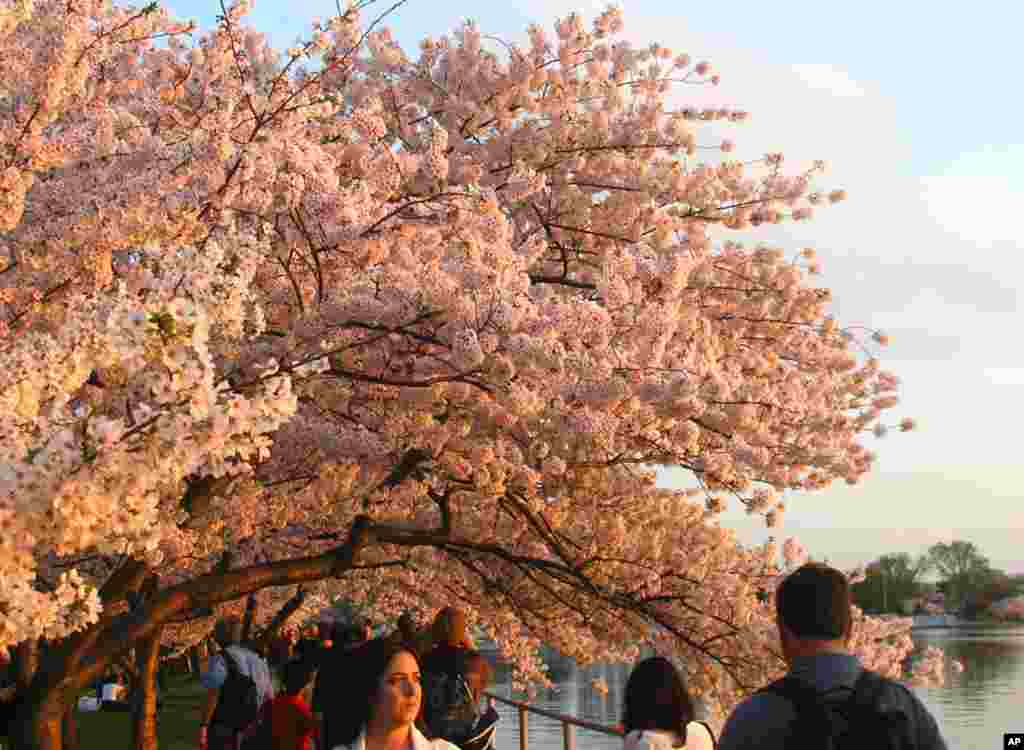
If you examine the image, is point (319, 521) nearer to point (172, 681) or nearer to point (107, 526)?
point (107, 526)

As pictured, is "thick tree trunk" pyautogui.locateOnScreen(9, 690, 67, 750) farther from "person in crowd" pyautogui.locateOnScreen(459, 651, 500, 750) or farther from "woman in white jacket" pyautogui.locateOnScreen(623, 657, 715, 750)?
"woman in white jacket" pyautogui.locateOnScreen(623, 657, 715, 750)

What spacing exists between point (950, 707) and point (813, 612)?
156 ft

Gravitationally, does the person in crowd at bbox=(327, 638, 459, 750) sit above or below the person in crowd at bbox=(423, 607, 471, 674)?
below

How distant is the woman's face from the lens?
4004 millimetres

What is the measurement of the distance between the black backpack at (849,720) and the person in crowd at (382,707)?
4.60 feet

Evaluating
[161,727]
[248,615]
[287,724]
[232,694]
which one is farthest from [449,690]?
[161,727]

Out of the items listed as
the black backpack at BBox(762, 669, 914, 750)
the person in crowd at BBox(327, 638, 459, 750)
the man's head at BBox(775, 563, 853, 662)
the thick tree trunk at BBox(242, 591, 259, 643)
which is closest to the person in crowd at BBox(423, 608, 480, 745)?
the person in crowd at BBox(327, 638, 459, 750)

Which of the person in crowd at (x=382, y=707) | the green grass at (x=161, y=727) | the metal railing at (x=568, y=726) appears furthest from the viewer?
the green grass at (x=161, y=727)

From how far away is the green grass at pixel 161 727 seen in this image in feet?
65.5

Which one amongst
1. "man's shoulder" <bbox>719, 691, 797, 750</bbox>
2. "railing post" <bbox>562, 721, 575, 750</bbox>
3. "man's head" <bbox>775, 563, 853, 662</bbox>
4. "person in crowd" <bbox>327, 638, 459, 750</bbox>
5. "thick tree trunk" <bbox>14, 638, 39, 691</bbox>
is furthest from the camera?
"thick tree trunk" <bbox>14, 638, 39, 691</bbox>

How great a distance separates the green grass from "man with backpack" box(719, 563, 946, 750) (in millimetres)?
14964

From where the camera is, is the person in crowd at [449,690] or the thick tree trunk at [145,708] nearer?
the person in crowd at [449,690]

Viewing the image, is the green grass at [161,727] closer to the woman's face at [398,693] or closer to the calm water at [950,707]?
the calm water at [950,707]

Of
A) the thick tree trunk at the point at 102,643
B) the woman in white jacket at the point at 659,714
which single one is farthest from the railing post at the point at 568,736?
the woman in white jacket at the point at 659,714
